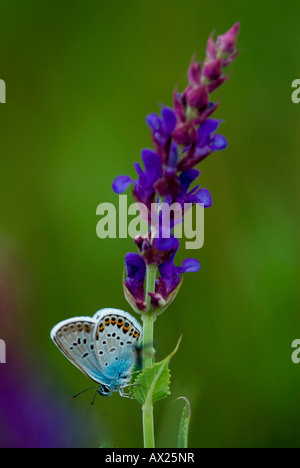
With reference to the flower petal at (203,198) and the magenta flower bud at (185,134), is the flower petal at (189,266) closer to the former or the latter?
the flower petal at (203,198)

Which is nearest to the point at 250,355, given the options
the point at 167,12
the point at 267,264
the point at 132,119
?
the point at 267,264

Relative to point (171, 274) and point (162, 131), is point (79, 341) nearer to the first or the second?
point (171, 274)

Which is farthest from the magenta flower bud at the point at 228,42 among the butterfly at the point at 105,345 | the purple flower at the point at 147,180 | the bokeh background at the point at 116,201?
the bokeh background at the point at 116,201

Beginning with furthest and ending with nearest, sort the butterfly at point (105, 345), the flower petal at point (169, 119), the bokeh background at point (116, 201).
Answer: the bokeh background at point (116, 201) < the butterfly at point (105, 345) < the flower petal at point (169, 119)

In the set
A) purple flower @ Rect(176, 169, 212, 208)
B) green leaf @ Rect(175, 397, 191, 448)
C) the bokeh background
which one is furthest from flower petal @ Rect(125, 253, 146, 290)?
the bokeh background

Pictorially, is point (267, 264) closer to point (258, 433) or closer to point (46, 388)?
point (258, 433)

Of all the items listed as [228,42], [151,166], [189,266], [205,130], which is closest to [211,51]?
[228,42]
